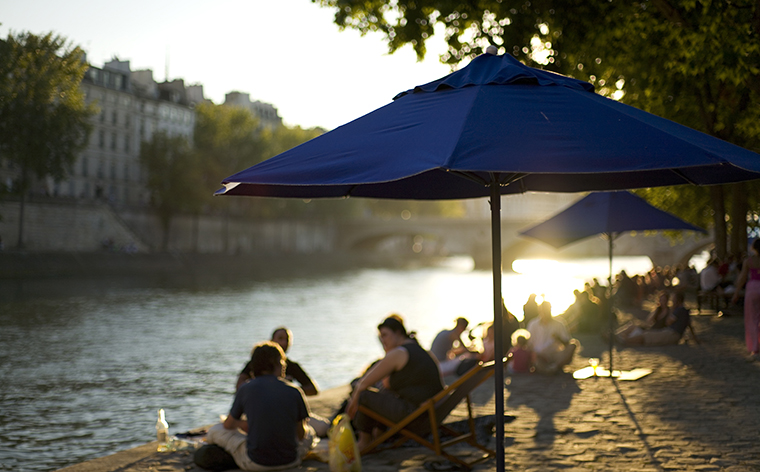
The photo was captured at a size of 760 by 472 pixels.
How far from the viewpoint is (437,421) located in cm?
585

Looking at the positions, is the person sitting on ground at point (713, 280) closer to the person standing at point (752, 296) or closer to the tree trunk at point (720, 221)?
the tree trunk at point (720, 221)

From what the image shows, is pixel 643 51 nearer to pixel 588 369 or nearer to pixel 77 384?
pixel 588 369

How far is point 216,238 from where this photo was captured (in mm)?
65875

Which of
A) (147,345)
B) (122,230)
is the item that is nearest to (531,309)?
(147,345)

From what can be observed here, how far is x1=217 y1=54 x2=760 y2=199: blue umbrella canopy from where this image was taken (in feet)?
10.9

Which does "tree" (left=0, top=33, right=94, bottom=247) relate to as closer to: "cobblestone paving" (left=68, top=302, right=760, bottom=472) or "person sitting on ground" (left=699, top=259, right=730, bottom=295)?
"person sitting on ground" (left=699, top=259, right=730, bottom=295)

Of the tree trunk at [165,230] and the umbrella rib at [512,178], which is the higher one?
the tree trunk at [165,230]

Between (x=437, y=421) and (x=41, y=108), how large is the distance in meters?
38.1

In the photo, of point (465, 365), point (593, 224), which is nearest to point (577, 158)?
point (465, 365)

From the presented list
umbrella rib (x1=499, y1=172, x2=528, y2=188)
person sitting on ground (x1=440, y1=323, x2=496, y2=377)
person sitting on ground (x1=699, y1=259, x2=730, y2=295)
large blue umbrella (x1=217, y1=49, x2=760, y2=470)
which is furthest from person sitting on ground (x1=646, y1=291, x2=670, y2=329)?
umbrella rib (x1=499, y1=172, x2=528, y2=188)

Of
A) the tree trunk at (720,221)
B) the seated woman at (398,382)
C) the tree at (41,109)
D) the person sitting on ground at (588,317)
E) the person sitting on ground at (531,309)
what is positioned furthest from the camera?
the tree at (41,109)

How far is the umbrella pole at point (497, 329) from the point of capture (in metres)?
4.14

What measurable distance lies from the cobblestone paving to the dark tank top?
1.50 ft

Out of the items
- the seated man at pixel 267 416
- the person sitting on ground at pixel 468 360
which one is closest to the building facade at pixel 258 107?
the person sitting on ground at pixel 468 360
